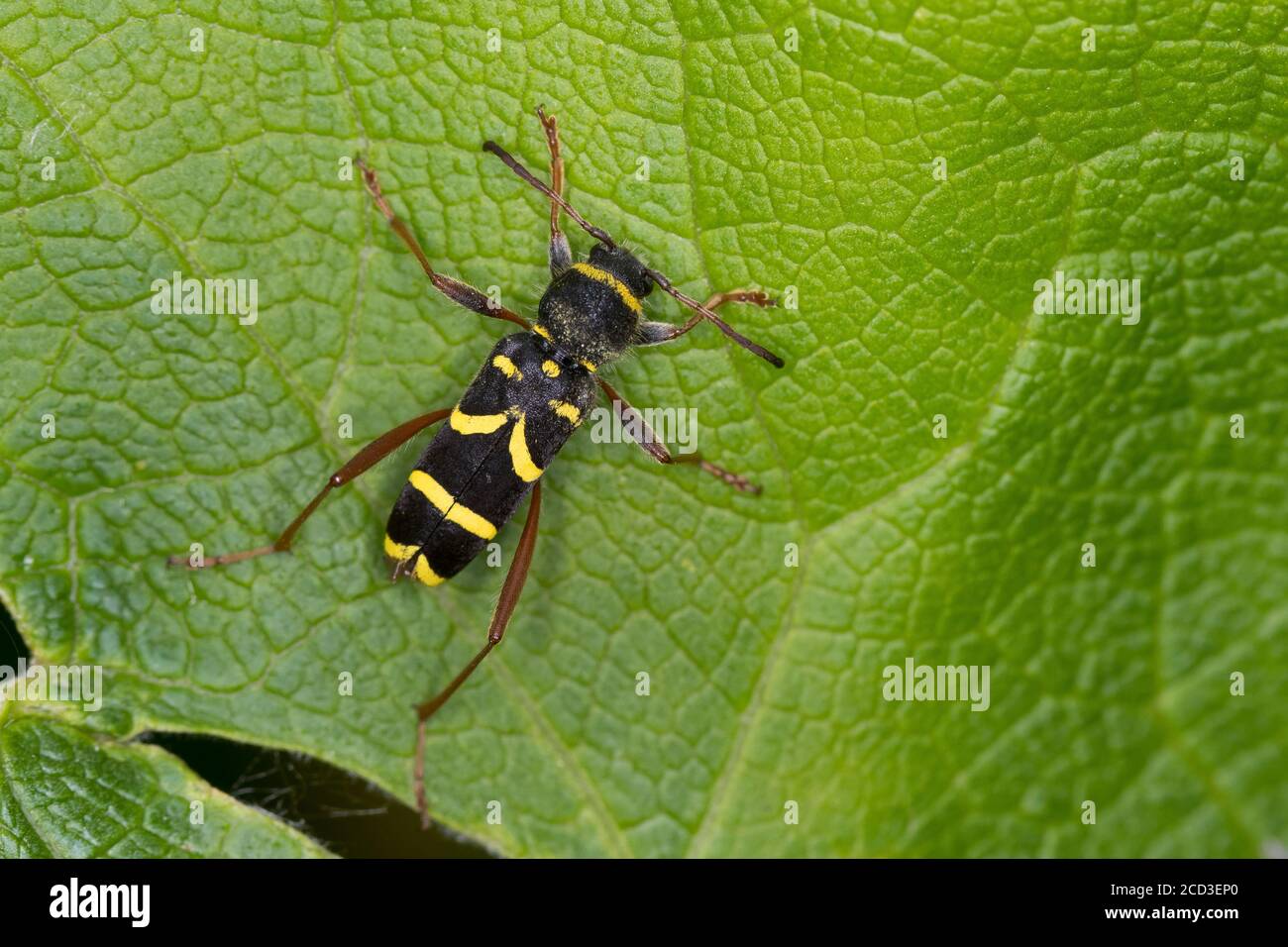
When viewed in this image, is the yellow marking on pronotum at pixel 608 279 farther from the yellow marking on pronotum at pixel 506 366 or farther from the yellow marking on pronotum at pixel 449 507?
the yellow marking on pronotum at pixel 449 507

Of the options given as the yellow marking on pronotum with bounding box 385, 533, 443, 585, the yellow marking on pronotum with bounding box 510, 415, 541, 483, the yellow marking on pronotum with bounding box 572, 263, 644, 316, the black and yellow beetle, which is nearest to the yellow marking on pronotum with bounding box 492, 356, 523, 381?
the black and yellow beetle

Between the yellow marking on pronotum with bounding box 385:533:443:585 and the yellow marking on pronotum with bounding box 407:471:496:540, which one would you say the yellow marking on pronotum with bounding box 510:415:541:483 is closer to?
the yellow marking on pronotum with bounding box 407:471:496:540

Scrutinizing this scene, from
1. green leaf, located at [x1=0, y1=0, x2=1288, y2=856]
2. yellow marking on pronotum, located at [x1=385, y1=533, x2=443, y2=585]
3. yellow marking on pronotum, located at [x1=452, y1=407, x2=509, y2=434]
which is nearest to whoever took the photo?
green leaf, located at [x1=0, y1=0, x2=1288, y2=856]

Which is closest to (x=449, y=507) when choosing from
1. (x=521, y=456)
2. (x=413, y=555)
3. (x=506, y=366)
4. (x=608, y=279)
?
(x=413, y=555)

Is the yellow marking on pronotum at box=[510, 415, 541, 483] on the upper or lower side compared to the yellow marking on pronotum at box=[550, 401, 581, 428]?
lower

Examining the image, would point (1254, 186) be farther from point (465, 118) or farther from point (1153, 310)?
point (465, 118)
